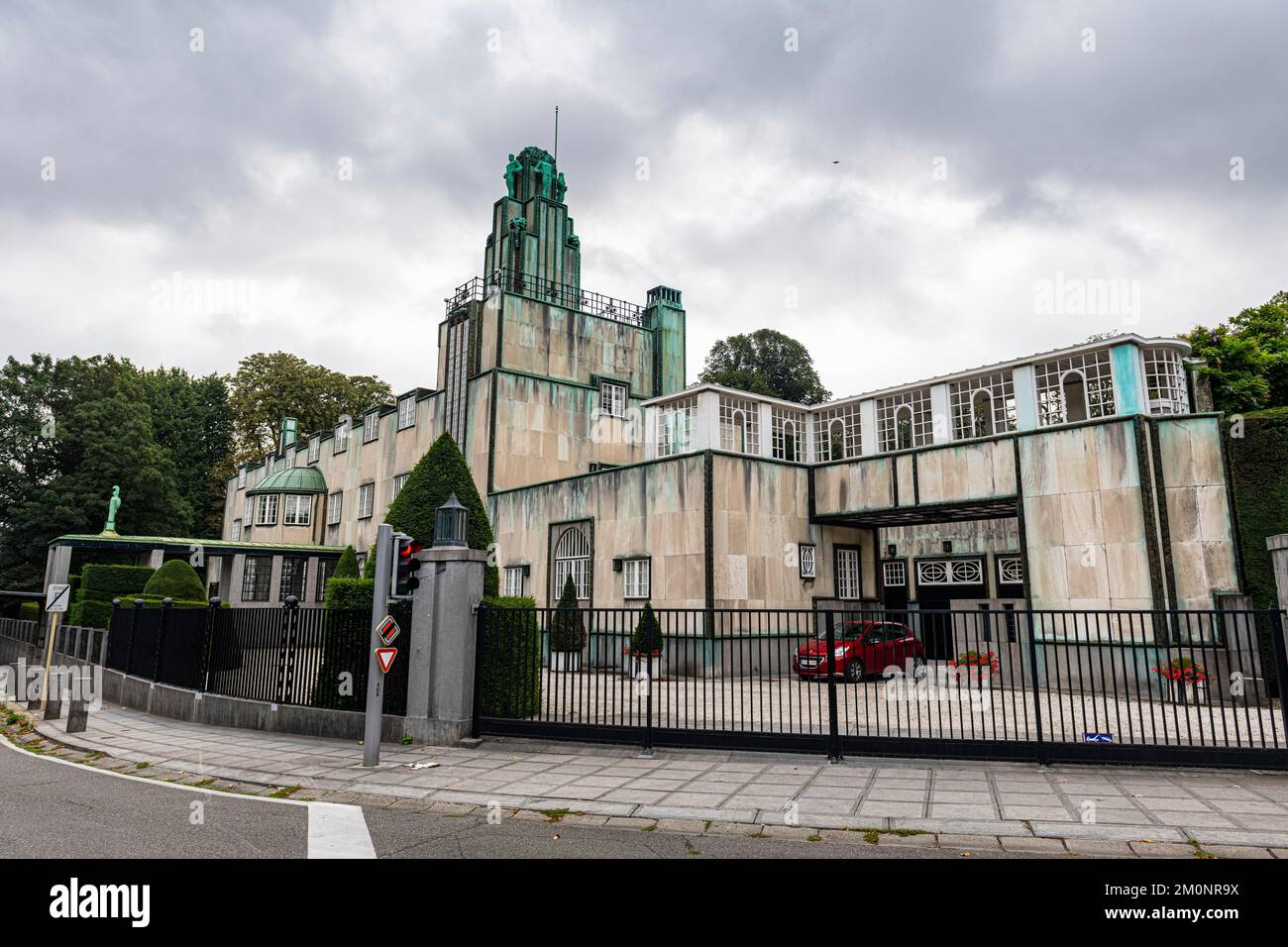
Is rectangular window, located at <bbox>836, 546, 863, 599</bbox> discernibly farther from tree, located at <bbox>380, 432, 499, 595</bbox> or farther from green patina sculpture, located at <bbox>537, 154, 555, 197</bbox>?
green patina sculpture, located at <bbox>537, 154, 555, 197</bbox>

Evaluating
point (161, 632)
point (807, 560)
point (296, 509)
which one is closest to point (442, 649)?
point (161, 632)

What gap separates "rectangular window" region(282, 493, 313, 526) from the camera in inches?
1650

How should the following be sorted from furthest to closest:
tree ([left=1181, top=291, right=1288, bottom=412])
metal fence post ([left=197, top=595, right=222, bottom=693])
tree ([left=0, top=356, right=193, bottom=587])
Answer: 1. tree ([left=0, top=356, right=193, bottom=587])
2. tree ([left=1181, top=291, right=1288, bottom=412])
3. metal fence post ([left=197, top=595, right=222, bottom=693])

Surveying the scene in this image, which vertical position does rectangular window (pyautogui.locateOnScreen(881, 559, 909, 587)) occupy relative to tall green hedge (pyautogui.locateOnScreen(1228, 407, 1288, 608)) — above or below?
below

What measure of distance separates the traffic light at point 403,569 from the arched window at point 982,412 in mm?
16645

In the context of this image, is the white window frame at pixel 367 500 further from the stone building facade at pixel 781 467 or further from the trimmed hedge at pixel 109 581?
the trimmed hedge at pixel 109 581

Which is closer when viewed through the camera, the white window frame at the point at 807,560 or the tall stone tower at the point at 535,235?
the white window frame at the point at 807,560

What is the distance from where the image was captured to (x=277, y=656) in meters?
12.1

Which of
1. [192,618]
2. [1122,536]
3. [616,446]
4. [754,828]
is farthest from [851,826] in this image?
[616,446]

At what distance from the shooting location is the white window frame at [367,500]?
37438 mm

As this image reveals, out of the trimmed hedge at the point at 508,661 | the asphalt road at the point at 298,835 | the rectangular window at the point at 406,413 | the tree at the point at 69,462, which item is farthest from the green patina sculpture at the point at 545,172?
the asphalt road at the point at 298,835

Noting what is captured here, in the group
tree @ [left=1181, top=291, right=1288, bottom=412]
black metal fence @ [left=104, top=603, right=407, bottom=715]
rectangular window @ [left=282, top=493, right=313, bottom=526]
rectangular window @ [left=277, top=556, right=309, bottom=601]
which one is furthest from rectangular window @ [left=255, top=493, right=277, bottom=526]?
tree @ [left=1181, top=291, right=1288, bottom=412]

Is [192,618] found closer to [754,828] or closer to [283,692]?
[283,692]

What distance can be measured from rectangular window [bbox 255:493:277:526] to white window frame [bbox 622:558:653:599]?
92.3 ft
